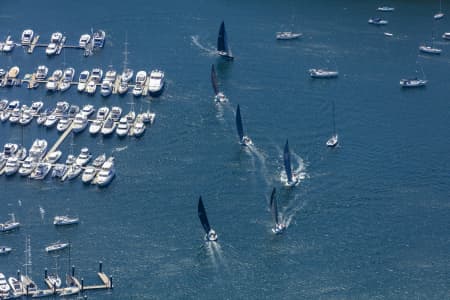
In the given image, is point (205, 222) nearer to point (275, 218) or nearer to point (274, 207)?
point (274, 207)

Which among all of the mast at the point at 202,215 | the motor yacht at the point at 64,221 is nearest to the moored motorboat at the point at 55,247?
the motor yacht at the point at 64,221

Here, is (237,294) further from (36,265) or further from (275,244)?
(36,265)

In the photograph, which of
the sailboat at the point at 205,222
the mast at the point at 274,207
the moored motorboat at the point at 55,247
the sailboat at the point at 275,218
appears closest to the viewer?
the moored motorboat at the point at 55,247

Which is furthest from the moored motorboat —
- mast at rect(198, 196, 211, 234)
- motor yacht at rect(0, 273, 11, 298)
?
mast at rect(198, 196, 211, 234)

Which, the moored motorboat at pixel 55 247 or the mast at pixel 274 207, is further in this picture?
the mast at pixel 274 207

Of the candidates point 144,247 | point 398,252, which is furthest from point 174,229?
point 398,252

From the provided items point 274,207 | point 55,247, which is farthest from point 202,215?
point 55,247

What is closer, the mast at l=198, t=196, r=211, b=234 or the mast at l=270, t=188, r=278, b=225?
the mast at l=198, t=196, r=211, b=234

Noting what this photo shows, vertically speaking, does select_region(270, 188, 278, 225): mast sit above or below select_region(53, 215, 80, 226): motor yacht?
above

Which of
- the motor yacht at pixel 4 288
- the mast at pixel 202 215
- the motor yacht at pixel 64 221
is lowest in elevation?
the motor yacht at pixel 4 288

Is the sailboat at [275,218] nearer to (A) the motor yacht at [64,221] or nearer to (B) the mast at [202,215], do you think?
(B) the mast at [202,215]

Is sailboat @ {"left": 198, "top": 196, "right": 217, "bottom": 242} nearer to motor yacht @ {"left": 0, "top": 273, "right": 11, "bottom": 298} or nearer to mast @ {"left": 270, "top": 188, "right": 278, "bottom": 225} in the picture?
mast @ {"left": 270, "top": 188, "right": 278, "bottom": 225}
